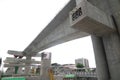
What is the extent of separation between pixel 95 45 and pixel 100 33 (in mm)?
496

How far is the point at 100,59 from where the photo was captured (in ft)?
11.5

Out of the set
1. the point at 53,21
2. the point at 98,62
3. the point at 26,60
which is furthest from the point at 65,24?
the point at 26,60

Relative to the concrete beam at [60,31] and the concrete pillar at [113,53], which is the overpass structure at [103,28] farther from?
the concrete beam at [60,31]

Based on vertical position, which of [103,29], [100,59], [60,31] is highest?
[60,31]

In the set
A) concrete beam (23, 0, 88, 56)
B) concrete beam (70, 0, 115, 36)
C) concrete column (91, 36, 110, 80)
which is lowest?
concrete column (91, 36, 110, 80)

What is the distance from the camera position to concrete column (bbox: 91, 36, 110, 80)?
3307 mm

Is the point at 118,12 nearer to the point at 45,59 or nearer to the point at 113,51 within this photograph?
the point at 113,51

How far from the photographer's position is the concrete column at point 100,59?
331 cm

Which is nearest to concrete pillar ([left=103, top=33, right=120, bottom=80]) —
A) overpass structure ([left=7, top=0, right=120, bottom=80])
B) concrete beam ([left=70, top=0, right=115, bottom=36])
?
overpass structure ([left=7, top=0, right=120, bottom=80])

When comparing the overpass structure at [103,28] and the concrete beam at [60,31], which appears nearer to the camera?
the overpass structure at [103,28]

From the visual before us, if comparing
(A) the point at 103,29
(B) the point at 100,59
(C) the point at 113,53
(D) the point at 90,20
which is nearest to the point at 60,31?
(B) the point at 100,59

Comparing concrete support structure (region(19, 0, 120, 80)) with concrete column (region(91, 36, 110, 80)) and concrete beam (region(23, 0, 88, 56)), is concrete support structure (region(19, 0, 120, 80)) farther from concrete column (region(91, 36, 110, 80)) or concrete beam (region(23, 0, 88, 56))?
concrete beam (region(23, 0, 88, 56))

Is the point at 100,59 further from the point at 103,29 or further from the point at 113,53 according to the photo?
the point at 103,29

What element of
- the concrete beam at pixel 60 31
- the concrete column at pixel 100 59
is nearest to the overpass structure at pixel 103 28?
the concrete column at pixel 100 59
